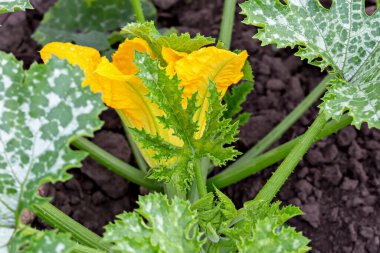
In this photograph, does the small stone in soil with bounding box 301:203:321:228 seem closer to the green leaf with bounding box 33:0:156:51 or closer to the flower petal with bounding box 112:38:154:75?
the flower petal with bounding box 112:38:154:75

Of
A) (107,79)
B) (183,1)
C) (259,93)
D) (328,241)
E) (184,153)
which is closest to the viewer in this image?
(184,153)

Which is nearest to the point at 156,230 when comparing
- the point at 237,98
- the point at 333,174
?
the point at 237,98

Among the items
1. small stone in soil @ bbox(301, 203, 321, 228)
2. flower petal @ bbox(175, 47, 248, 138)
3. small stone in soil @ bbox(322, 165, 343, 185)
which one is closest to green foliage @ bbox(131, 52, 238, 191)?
flower petal @ bbox(175, 47, 248, 138)

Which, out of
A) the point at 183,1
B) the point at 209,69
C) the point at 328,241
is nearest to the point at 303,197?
the point at 328,241

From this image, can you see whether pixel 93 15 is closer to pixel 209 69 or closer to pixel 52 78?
pixel 209 69

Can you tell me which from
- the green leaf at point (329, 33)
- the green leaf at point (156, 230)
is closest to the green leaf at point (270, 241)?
the green leaf at point (156, 230)

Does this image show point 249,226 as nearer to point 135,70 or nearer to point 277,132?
point 135,70

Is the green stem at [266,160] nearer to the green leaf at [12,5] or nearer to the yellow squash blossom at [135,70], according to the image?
the yellow squash blossom at [135,70]
